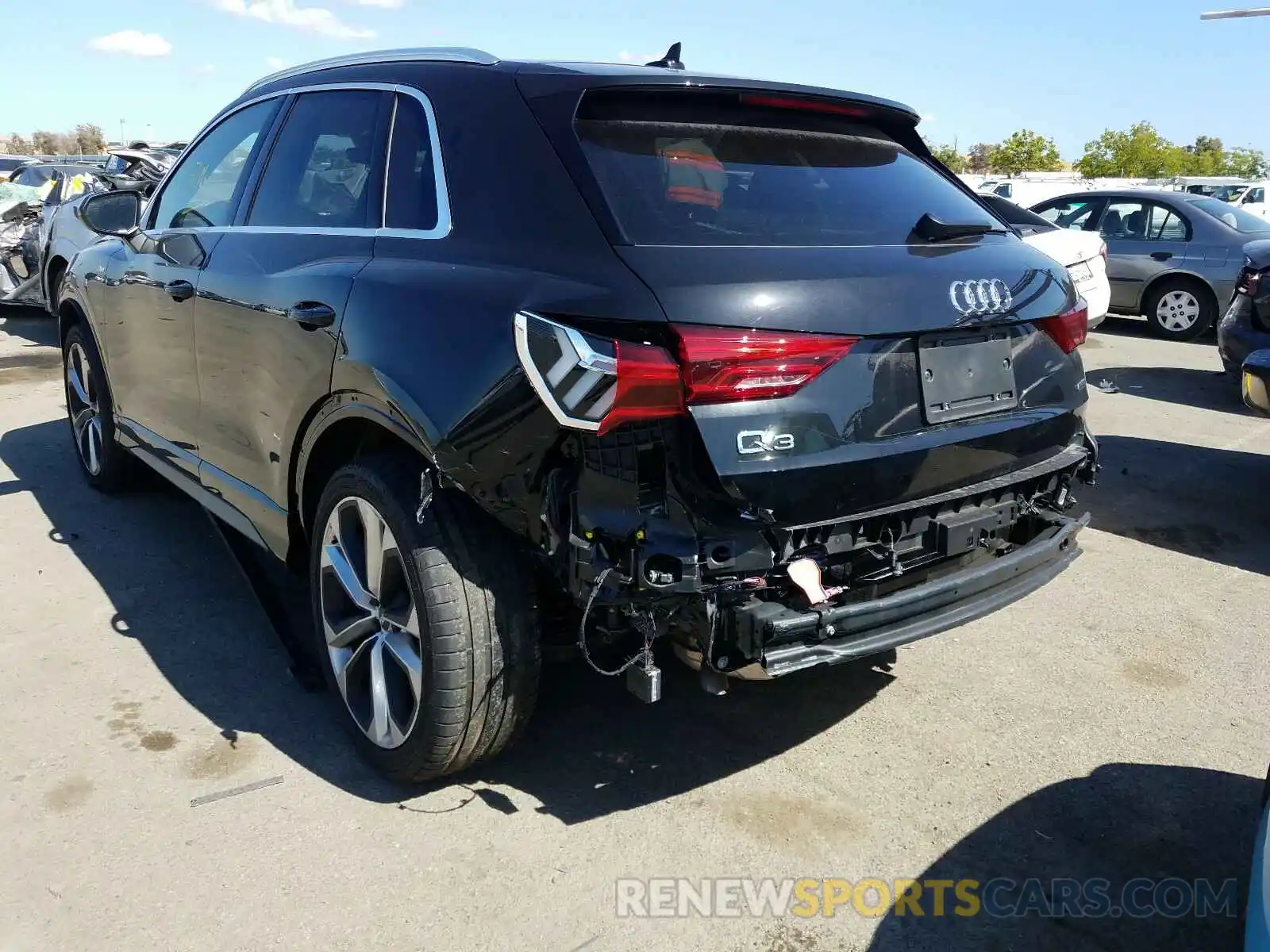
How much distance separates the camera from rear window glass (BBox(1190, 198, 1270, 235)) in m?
11.3

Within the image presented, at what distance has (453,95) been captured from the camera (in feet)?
9.51

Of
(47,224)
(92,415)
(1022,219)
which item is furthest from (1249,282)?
(47,224)

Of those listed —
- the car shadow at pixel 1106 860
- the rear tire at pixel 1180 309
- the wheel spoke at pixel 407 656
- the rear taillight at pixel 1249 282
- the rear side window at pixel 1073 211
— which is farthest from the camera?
the rear side window at pixel 1073 211

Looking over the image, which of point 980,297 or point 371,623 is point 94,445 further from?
point 980,297

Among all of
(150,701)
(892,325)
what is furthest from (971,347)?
(150,701)

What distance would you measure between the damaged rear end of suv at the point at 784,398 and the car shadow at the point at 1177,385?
5.64 meters

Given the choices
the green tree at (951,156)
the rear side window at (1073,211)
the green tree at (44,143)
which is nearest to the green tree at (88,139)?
the green tree at (44,143)

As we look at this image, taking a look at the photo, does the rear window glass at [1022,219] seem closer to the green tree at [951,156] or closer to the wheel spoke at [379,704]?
the wheel spoke at [379,704]

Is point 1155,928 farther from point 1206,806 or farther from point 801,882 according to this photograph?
point 801,882

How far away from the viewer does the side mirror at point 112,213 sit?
4680 mm

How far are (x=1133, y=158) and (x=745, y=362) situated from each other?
64.5m

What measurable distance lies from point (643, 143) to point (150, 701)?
8.01 feet

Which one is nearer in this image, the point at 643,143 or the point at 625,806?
the point at 643,143

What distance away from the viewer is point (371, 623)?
3.01 metres
